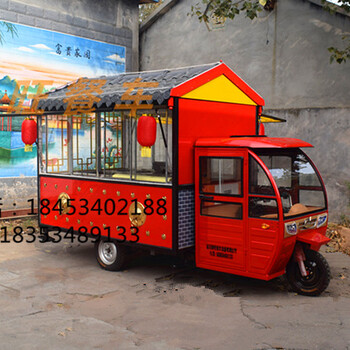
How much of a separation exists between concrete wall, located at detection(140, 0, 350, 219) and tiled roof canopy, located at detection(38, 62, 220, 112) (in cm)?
414

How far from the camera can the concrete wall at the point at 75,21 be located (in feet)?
38.5

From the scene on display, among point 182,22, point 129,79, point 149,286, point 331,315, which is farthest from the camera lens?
point 182,22

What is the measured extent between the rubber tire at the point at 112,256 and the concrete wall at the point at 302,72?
5.27 metres

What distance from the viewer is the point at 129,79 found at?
26.6ft

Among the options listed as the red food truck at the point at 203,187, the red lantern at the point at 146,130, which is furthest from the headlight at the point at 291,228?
the red lantern at the point at 146,130

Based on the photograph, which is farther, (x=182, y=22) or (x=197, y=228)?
(x=182, y=22)

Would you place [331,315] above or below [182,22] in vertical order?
below

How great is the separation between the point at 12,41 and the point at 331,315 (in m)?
9.55

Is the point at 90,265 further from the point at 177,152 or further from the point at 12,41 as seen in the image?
the point at 12,41

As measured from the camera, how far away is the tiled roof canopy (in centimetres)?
677

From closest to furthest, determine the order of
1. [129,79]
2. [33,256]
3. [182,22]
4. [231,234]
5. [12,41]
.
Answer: [231,234] < [129,79] < [33,256] < [12,41] < [182,22]

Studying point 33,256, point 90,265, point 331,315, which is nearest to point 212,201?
point 331,315

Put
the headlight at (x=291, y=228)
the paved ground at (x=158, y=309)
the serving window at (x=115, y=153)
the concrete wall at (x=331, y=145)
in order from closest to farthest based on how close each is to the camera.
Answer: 1. the paved ground at (x=158, y=309)
2. the headlight at (x=291, y=228)
3. the serving window at (x=115, y=153)
4. the concrete wall at (x=331, y=145)

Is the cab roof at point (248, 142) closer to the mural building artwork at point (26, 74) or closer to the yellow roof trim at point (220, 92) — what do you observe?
the yellow roof trim at point (220, 92)
